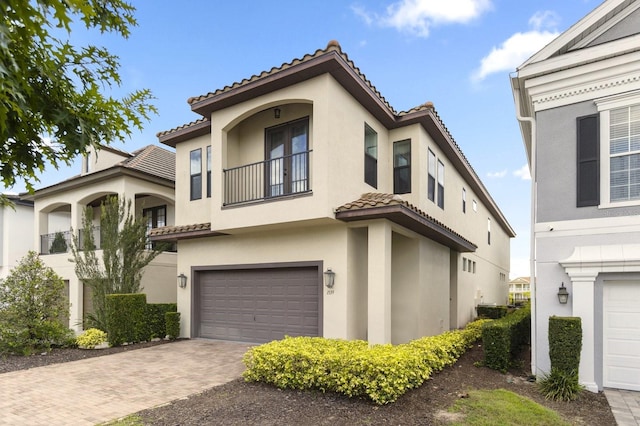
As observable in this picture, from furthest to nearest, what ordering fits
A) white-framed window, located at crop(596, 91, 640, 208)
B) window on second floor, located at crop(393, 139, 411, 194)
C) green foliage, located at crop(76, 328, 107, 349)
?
window on second floor, located at crop(393, 139, 411, 194), green foliage, located at crop(76, 328, 107, 349), white-framed window, located at crop(596, 91, 640, 208)

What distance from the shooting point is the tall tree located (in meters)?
13.1

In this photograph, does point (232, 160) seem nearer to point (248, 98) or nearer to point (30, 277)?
point (248, 98)

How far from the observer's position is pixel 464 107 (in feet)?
48.8

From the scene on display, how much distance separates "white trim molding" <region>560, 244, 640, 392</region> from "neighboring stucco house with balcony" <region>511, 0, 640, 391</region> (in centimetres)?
2

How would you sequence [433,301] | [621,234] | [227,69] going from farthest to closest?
[227,69] → [433,301] → [621,234]

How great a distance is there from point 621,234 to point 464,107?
872cm

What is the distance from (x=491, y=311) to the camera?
18.1 metres

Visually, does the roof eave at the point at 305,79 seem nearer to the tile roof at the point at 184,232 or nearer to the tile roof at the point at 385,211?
the tile roof at the point at 385,211

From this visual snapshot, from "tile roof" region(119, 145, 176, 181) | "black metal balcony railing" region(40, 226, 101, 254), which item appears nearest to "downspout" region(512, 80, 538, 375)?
"tile roof" region(119, 145, 176, 181)

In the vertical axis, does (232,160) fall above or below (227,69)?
below

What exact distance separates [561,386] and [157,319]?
35.7ft

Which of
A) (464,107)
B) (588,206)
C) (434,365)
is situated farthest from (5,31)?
(464,107)

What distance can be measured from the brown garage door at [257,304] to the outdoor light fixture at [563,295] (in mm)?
5112

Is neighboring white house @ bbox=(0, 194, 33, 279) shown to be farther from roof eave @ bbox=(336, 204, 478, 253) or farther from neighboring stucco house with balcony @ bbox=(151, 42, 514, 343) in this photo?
roof eave @ bbox=(336, 204, 478, 253)
